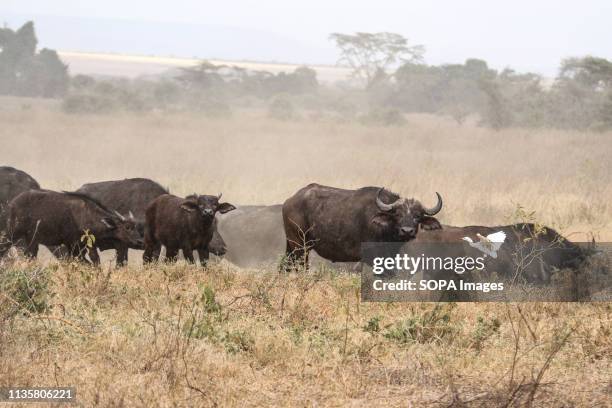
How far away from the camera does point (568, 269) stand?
8.83m

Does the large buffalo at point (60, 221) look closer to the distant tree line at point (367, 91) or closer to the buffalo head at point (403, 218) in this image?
the buffalo head at point (403, 218)

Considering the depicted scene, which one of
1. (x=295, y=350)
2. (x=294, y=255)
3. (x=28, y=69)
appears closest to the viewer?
(x=295, y=350)

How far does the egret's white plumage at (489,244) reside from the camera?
8.98 metres

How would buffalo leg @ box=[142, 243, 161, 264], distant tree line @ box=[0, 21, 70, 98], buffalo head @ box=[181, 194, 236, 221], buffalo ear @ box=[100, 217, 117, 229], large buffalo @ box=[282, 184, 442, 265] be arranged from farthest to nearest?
distant tree line @ box=[0, 21, 70, 98], buffalo leg @ box=[142, 243, 161, 264], buffalo ear @ box=[100, 217, 117, 229], buffalo head @ box=[181, 194, 236, 221], large buffalo @ box=[282, 184, 442, 265]

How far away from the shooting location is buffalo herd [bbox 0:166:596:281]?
9.17 m

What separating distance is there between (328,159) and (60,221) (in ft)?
49.6

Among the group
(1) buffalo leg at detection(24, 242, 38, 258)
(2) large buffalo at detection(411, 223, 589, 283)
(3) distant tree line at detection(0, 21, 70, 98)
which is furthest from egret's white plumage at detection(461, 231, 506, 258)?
(3) distant tree line at detection(0, 21, 70, 98)

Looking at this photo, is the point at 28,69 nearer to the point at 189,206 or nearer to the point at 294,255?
the point at 189,206

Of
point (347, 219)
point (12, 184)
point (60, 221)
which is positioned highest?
point (12, 184)

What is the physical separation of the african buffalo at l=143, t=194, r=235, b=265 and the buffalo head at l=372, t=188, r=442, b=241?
6.29 ft

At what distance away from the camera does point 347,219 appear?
9570 millimetres

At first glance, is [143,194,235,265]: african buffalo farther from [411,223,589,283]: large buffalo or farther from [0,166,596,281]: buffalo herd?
[411,223,589,283]: large buffalo

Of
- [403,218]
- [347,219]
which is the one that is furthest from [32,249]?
[403,218]

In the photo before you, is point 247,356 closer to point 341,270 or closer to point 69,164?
point 341,270
